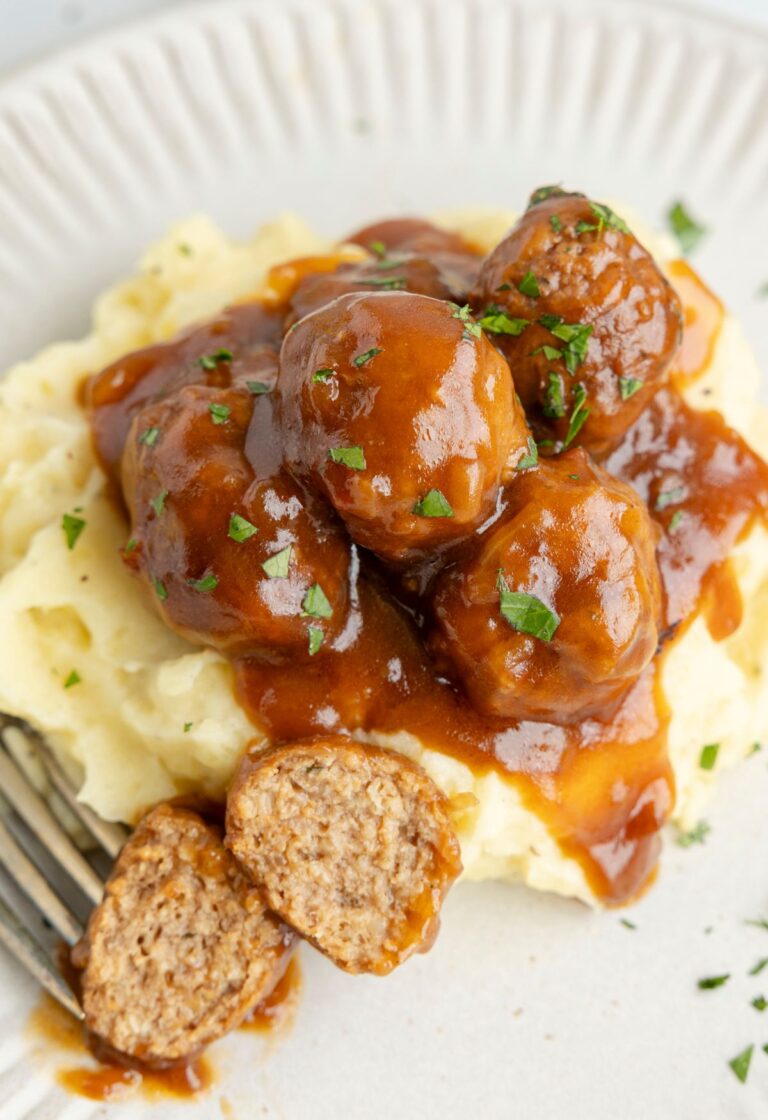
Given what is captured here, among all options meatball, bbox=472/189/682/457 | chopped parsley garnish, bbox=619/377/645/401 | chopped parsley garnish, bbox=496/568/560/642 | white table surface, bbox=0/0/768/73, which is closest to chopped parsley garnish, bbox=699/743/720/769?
chopped parsley garnish, bbox=496/568/560/642

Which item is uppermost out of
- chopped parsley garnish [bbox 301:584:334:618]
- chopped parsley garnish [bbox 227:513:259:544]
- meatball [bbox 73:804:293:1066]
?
chopped parsley garnish [bbox 227:513:259:544]

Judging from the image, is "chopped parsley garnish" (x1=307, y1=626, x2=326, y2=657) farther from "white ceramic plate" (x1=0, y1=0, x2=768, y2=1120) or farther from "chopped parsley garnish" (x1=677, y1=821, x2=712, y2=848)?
"white ceramic plate" (x1=0, y1=0, x2=768, y2=1120)

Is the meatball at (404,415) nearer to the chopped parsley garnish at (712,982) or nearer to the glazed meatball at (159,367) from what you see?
the glazed meatball at (159,367)

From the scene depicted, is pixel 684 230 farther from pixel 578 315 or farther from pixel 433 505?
pixel 433 505

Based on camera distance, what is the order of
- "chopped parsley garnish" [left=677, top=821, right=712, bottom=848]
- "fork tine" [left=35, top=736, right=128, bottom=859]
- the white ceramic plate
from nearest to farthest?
"fork tine" [left=35, top=736, right=128, bottom=859]
"chopped parsley garnish" [left=677, top=821, right=712, bottom=848]
the white ceramic plate

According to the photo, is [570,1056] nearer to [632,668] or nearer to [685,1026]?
[685,1026]

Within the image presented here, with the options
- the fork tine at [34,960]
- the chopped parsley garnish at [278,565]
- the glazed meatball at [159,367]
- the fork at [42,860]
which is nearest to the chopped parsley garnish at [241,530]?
the chopped parsley garnish at [278,565]

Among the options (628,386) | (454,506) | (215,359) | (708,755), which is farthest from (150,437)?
(708,755)
